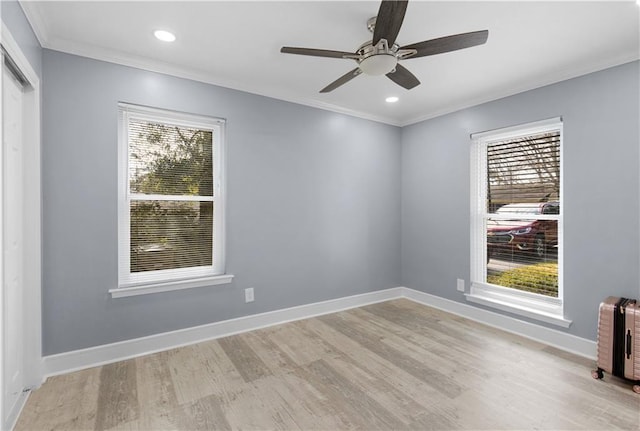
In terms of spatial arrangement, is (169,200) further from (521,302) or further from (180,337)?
(521,302)

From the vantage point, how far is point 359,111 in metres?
4.08

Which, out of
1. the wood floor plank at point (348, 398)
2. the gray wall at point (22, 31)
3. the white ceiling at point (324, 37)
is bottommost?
the wood floor plank at point (348, 398)

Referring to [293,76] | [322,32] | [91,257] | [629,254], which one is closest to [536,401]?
[629,254]

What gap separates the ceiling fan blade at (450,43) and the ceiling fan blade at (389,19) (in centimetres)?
16

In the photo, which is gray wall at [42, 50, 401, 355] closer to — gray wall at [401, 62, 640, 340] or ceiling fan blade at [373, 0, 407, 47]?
gray wall at [401, 62, 640, 340]

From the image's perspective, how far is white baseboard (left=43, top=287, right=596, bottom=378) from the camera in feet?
8.18

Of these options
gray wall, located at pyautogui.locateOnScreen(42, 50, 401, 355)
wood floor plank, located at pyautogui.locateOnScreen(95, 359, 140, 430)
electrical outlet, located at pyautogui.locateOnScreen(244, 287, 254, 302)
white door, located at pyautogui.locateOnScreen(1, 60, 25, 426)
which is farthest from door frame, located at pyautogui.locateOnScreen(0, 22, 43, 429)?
electrical outlet, located at pyautogui.locateOnScreen(244, 287, 254, 302)

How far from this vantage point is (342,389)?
2.24 m

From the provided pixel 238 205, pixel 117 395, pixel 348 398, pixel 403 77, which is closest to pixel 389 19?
pixel 403 77

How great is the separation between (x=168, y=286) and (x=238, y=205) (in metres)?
0.98

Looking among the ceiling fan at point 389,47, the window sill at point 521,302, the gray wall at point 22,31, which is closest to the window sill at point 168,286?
the gray wall at point 22,31

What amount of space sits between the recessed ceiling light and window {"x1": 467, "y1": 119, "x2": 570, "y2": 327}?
3188 mm

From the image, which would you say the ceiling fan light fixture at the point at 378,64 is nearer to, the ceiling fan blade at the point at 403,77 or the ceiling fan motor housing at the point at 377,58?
the ceiling fan motor housing at the point at 377,58

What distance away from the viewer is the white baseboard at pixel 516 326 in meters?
2.79
